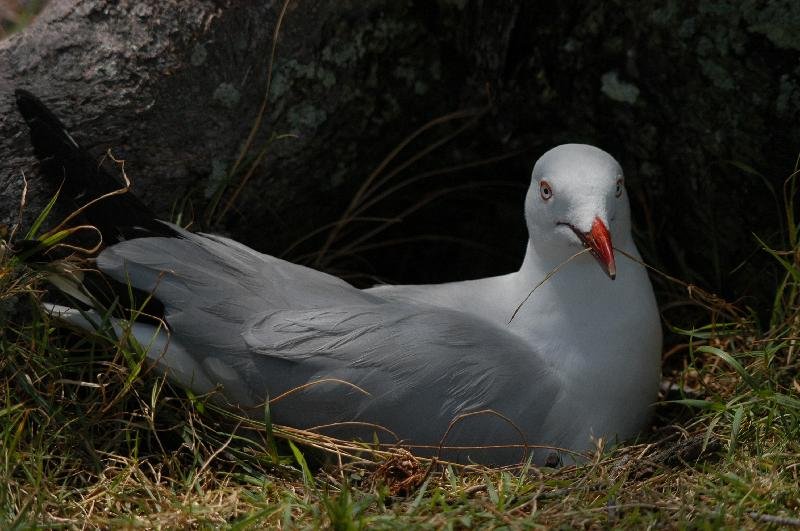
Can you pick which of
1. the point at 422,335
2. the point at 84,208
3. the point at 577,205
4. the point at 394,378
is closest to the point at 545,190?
the point at 577,205

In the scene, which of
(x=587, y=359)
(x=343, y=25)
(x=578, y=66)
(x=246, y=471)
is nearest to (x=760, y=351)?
(x=587, y=359)

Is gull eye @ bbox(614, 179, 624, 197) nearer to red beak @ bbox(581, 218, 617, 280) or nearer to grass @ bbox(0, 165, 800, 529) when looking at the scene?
red beak @ bbox(581, 218, 617, 280)

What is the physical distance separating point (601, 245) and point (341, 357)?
2.44 feet

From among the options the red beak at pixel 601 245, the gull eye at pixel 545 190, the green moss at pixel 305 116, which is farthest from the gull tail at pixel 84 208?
the red beak at pixel 601 245

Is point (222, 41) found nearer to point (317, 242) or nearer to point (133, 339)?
point (317, 242)

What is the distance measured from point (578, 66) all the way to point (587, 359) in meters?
1.10

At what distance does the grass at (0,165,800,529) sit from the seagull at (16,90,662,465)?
84mm

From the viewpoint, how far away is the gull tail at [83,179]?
2988 millimetres

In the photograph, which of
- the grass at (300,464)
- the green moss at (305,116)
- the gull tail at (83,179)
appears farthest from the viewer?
the green moss at (305,116)

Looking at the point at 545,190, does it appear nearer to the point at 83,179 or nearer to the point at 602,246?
the point at 602,246

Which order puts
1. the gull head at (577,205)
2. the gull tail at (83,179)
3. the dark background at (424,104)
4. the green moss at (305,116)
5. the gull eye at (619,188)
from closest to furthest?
1. the gull head at (577,205)
2. the gull eye at (619,188)
3. the gull tail at (83,179)
4. the dark background at (424,104)
5. the green moss at (305,116)

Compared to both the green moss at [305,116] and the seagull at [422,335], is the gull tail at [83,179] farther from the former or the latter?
the green moss at [305,116]

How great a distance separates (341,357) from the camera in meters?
2.78

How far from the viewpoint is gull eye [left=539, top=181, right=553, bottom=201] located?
287cm
